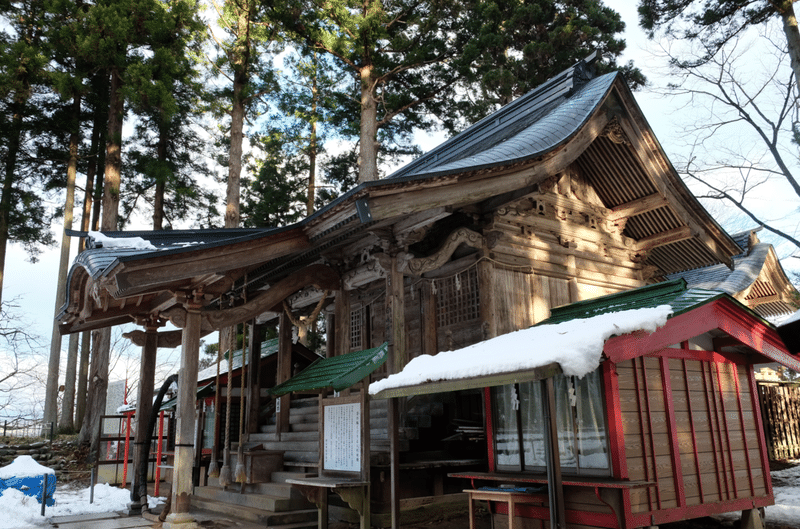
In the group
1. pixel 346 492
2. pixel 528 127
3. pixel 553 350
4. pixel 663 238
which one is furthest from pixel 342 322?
pixel 663 238

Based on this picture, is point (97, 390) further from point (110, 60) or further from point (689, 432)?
point (689, 432)

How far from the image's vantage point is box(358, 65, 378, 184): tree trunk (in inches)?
741

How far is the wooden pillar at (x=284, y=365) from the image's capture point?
34.2 ft

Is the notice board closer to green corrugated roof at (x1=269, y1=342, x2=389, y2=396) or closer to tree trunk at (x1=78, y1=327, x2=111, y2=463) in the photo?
green corrugated roof at (x1=269, y1=342, x2=389, y2=396)

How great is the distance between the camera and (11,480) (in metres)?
9.55

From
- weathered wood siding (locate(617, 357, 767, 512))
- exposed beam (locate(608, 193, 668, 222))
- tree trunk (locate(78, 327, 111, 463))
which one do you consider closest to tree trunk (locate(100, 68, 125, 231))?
tree trunk (locate(78, 327, 111, 463))

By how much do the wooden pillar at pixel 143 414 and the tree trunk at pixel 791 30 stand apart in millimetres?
16120

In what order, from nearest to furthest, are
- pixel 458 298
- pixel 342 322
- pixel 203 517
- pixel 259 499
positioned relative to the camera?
pixel 259 499 < pixel 203 517 < pixel 342 322 < pixel 458 298

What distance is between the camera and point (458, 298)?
34.3ft

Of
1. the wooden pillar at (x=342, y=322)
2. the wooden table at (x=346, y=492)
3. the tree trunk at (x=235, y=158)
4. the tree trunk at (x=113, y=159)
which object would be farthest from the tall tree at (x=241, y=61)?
the wooden table at (x=346, y=492)

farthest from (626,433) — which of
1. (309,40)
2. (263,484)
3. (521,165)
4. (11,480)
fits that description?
(309,40)

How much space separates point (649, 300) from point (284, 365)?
6.64 m

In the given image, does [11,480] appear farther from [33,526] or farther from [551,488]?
[551,488]

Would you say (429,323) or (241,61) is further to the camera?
(241,61)
